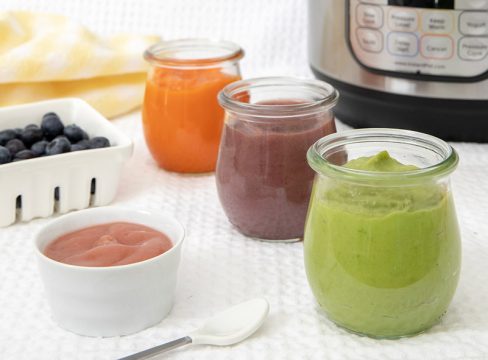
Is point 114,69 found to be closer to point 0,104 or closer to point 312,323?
point 0,104

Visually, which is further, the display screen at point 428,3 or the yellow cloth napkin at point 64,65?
the yellow cloth napkin at point 64,65

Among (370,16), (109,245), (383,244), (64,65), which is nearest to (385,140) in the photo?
(383,244)

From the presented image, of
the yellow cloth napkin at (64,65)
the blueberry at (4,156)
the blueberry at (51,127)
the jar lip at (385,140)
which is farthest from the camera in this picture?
the yellow cloth napkin at (64,65)

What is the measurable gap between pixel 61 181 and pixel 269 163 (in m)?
0.27

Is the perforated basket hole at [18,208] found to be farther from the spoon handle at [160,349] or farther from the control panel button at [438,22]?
the control panel button at [438,22]

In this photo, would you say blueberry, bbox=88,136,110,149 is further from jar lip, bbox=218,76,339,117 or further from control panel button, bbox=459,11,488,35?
control panel button, bbox=459,11,488,35

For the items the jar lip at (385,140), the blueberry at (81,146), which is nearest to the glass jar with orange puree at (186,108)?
the blueberry at (81,146)

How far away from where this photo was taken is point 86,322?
2.57 ft

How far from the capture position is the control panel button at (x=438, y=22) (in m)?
1.12

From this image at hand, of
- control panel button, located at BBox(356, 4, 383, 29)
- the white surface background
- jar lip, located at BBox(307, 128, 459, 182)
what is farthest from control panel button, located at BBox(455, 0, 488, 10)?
jar lip, located at BBox(307, 128, 459, 182)

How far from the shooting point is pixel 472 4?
110 centimetres

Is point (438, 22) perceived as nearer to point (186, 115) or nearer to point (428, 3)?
point (428, 3)

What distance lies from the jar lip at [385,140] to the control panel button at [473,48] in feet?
1.14

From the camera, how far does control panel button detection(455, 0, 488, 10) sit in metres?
1.10
